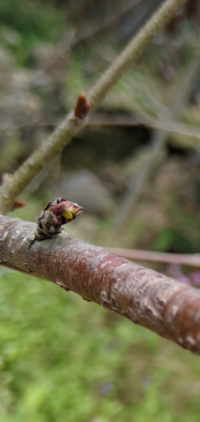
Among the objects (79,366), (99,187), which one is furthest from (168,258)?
(99,187)

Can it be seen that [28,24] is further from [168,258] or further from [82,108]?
[82,108]

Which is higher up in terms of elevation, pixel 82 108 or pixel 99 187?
pixel 82 108

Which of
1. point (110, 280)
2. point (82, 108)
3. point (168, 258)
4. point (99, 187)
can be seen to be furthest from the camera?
point (99, 187)

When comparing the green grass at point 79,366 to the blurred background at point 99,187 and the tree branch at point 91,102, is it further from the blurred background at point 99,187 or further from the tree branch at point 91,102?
the tree branch at point 91,102

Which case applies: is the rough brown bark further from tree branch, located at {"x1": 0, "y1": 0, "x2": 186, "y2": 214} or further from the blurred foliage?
the blurred foliage

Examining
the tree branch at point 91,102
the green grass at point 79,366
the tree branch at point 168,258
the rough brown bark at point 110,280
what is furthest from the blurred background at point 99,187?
the rough brown bark at point 110,280

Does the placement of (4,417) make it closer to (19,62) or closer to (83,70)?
(19,62)
